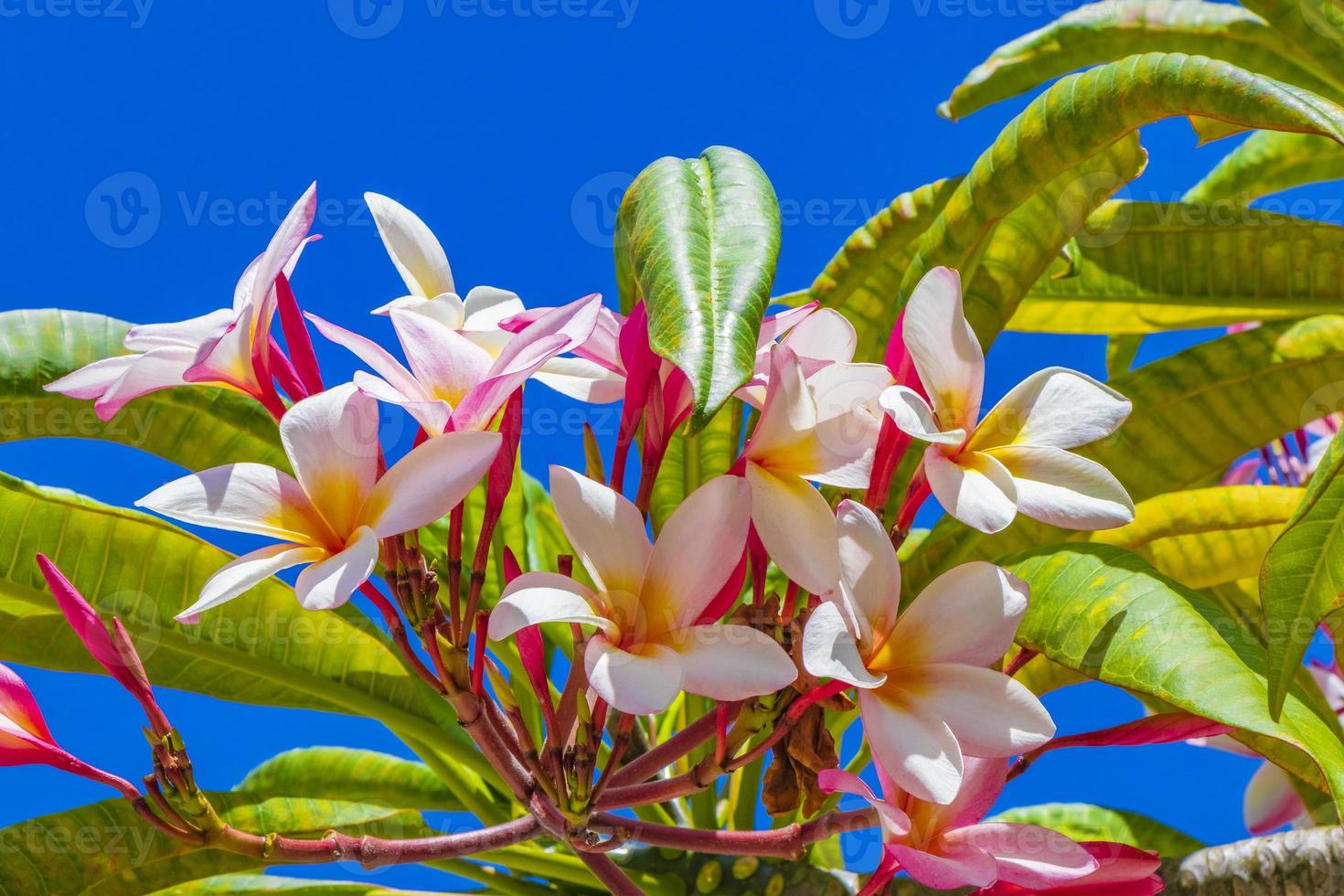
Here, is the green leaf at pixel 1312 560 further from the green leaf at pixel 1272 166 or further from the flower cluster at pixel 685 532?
the green leaf at pixel 1272 166

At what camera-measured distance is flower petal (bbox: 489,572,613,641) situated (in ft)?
1.50

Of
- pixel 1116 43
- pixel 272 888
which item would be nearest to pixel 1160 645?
pixel 272 888

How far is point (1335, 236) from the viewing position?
1.10 metres

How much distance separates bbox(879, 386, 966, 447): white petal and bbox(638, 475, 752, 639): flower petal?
0.07 m

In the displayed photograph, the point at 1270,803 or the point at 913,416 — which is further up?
the point at 913,416

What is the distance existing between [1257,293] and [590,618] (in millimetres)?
895

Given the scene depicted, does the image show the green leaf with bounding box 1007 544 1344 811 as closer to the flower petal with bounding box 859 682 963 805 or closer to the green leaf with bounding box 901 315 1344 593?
the flower petal with bounding box 859 682 963 805

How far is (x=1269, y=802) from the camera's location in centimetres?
110

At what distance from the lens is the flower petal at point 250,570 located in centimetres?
47

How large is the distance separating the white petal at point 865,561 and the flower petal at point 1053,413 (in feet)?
0.30

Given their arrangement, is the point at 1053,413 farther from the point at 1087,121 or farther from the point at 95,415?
the point at 95,415

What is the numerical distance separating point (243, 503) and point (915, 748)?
29cm

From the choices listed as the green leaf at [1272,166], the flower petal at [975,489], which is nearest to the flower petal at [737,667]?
the flower petal at [975,489]

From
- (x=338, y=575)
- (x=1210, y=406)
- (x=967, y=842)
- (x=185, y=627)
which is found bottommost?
(x=967, y=842)
